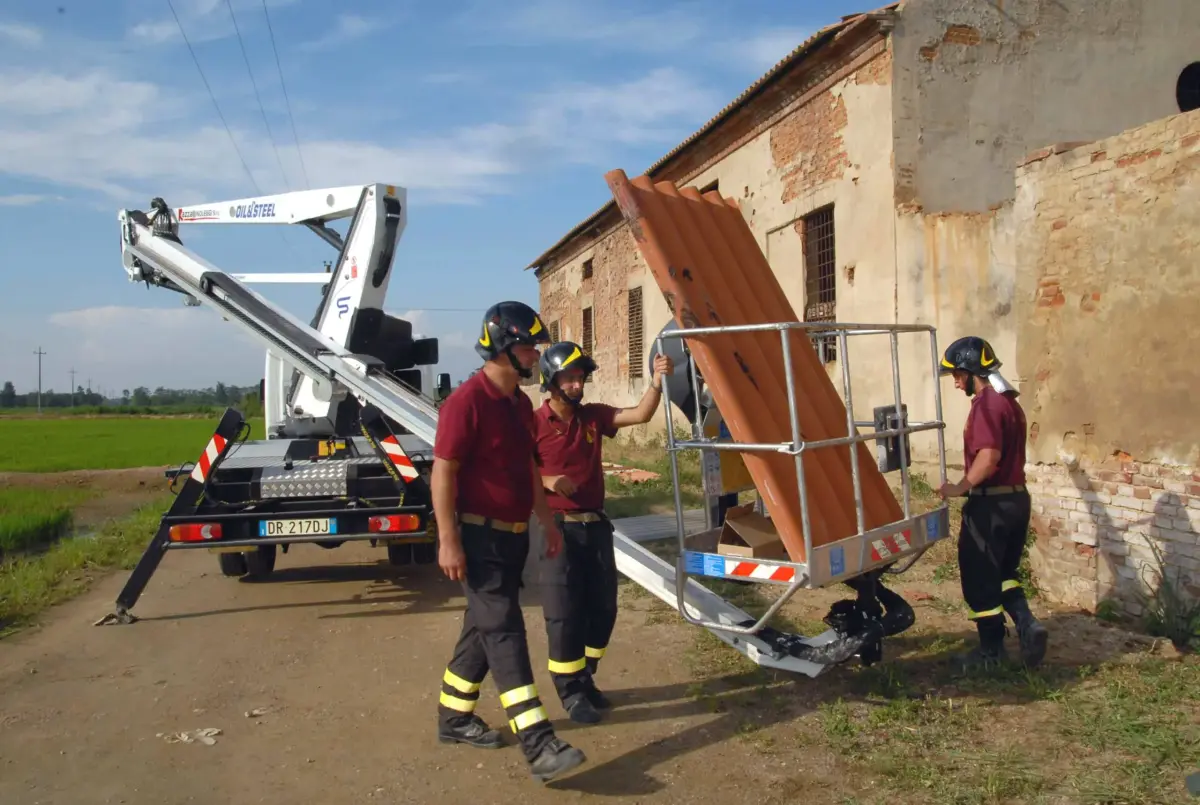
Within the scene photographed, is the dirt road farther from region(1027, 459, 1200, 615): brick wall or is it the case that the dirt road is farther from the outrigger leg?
region(1027, 459, 1200, 615): brick wall

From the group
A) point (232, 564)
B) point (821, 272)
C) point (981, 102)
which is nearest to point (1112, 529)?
point (232, 564)

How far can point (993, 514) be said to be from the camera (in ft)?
15.5

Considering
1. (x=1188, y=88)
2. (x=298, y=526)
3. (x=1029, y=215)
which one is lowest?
(x=298, y=526)

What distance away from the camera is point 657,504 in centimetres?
1145

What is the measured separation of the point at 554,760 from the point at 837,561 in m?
1.44

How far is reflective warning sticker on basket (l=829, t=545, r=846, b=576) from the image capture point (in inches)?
149

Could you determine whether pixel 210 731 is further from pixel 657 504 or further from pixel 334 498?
pixel 657 504

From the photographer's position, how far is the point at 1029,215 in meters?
6.15

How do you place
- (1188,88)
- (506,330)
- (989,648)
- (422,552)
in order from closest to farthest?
(506,330) < (989,648) < (422,552) < (1188,88)

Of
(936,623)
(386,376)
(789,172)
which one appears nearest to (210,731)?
(386,376)

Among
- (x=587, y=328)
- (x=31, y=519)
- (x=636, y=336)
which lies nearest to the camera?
(x=31, y=519)

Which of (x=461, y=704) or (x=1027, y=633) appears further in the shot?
(x=1027, y=633)

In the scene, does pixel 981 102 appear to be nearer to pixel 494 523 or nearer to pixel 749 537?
pixel 749 537

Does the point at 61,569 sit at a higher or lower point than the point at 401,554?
lower
